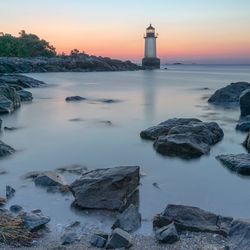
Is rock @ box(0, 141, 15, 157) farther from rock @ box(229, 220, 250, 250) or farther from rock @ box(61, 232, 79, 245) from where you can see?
rock @ box(229, 220, 250, 250)

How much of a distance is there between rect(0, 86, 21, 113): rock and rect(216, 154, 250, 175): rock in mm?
11782

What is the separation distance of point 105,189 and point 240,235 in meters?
2.50

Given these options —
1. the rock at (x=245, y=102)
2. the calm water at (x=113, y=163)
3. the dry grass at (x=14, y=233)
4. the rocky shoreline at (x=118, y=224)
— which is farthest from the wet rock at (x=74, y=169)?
the rock at (x=245, y=102)

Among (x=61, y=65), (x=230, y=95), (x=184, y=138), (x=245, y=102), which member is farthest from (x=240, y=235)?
(x=61, y=65)

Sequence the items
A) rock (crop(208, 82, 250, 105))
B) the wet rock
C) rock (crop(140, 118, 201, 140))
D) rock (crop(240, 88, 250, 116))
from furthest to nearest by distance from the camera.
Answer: rock (crop(208, 82, 250, 105)) → rock (crop(240, 88, 250, 116)) → rock (crop(140, 118, 201, 140)) → the wet rock

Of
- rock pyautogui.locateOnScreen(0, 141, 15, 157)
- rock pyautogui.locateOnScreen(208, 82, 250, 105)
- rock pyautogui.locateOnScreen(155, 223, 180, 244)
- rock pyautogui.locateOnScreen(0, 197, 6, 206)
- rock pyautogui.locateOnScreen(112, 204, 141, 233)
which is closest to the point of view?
rock pyautogui.locateOnScreen(155, 223, 180, 244)

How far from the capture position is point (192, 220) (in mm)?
6023

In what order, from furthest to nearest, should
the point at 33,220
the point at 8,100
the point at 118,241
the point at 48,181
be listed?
the point at 8,100 → the point at 48,181 → the point at 33,220 → the point at 118,241

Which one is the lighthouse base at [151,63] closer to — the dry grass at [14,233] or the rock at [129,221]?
the rock at [129,221]

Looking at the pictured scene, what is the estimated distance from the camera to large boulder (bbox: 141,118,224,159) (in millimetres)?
10695

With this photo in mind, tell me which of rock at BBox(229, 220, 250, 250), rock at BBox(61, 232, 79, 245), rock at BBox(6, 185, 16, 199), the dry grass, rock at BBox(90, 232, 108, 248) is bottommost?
rock at BBox(6, 185, 16, 199)

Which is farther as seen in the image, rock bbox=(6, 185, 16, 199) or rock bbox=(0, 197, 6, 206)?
rock bbox=(6, 185, 16, 199)

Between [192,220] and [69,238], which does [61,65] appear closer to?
[192,220]

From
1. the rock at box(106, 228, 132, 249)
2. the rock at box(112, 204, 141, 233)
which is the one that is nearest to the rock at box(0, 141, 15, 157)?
the rock at box(112, 204, 141, 233)
